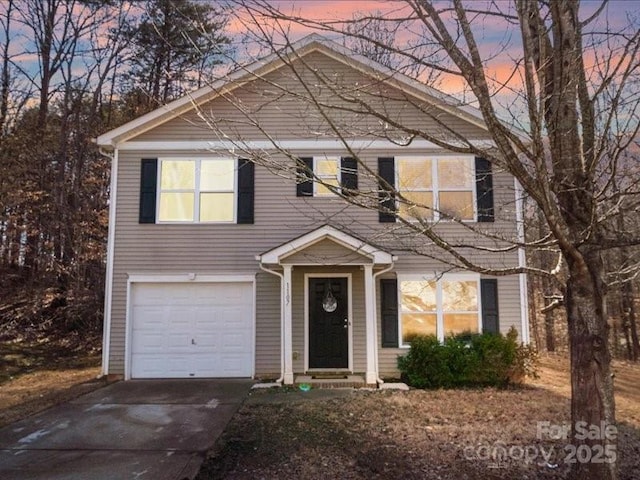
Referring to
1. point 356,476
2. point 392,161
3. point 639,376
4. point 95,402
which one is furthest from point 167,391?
point 639,376

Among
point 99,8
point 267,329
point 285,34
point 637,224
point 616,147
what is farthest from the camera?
point 99,8

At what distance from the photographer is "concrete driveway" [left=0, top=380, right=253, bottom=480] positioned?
4.71m

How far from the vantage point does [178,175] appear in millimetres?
9852

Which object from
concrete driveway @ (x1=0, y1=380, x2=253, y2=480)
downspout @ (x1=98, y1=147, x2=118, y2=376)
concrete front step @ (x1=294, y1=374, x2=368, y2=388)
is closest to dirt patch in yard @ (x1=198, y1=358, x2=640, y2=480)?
concrete driveway @ (x1=0, y1=380, x2=253, y2=480)

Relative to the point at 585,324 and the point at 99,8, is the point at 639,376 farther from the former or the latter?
the point at 99,8

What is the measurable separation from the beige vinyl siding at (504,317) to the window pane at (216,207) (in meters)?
3.72

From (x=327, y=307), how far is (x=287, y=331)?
3.71 feet

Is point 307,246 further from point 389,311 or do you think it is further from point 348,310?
point 389,311

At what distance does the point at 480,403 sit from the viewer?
7.26m

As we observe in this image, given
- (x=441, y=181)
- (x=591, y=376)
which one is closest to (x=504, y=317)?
(x=441, y=181)

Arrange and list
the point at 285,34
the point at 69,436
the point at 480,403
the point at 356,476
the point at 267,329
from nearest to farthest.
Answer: the point at 285,34 < the point at 356,476 < the point at 69,436 < the point at 480,403 < the point at 267,329

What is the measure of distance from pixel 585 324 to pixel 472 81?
2149mm

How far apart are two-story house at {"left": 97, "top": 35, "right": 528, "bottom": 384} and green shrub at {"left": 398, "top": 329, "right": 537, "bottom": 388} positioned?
615 millimetres

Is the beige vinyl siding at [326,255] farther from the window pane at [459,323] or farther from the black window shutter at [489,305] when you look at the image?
the black window shutter at [489,305]
